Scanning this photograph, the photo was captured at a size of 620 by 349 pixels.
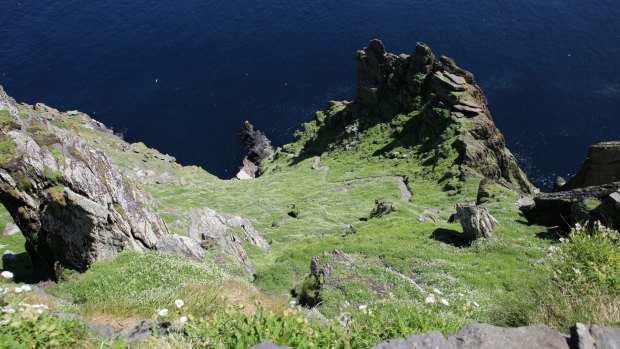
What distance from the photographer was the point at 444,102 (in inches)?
3265

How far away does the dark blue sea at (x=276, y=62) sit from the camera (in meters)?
126

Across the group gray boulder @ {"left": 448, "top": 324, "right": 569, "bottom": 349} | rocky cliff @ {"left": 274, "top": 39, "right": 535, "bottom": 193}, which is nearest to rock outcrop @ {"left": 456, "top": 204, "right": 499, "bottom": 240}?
rocky cliff @ {"left": 274, "top": 39, "right": 535, "bottom": 193}

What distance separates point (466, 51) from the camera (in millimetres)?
148500

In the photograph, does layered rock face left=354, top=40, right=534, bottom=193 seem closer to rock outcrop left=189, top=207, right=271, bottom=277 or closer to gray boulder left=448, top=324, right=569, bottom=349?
rock outcrop left=189, top=207, right=271, bottom=277

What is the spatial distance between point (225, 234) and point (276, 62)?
399 ft

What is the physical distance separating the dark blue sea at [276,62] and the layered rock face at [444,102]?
35.4 meters

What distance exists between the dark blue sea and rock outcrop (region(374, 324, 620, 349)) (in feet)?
340

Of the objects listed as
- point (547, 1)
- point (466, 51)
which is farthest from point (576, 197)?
point (547, 1)

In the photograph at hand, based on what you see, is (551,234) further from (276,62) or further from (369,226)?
(276,62)

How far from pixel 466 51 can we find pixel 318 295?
5355 inches

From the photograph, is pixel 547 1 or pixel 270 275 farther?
pixel 547 1

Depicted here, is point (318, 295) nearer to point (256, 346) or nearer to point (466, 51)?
point (256, 346)

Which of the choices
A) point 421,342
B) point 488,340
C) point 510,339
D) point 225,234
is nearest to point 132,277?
point 225,234

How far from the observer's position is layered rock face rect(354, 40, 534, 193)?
72.9 m
